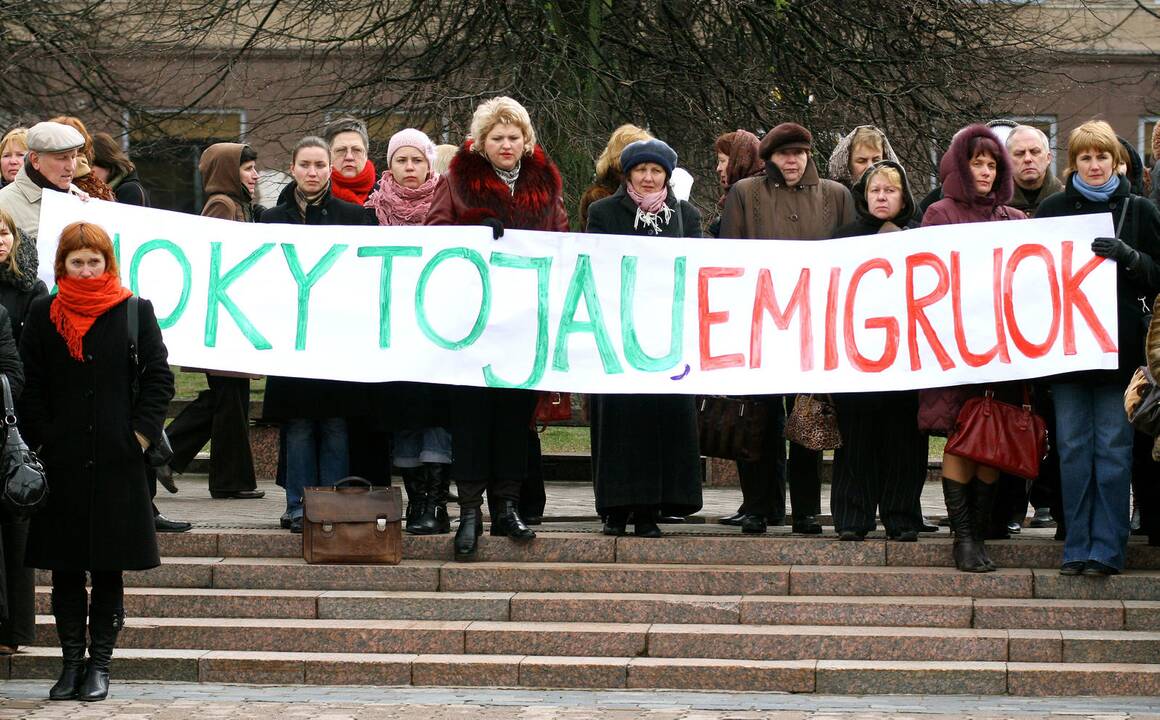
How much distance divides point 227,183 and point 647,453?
2.96 metres

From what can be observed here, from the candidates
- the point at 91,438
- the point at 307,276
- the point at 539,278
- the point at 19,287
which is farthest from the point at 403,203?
the point at 91,438

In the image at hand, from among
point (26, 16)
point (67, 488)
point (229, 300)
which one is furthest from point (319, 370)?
point (26, 16)

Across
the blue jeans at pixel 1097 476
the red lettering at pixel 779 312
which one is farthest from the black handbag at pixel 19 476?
the blue jeans at pixel 1097 476

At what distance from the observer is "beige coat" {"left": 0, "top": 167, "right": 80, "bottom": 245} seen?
999cm

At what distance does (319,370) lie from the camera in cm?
995

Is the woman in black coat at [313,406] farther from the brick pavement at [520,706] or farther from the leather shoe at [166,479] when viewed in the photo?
the brick pavement at [520,706]

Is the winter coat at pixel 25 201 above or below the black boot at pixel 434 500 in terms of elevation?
above

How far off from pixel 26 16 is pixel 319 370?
483 inches

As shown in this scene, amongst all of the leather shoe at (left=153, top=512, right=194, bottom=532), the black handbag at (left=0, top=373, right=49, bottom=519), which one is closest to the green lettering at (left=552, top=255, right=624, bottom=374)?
the leather shoe at (left=153, top=512, right=194, bottom=532)

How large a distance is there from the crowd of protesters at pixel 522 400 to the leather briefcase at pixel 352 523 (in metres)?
0.34

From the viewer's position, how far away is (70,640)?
27.2ft

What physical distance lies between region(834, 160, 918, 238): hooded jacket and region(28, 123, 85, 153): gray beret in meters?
3.66

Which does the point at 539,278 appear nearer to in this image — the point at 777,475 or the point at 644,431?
the point at 644,431

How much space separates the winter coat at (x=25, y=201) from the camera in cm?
999
